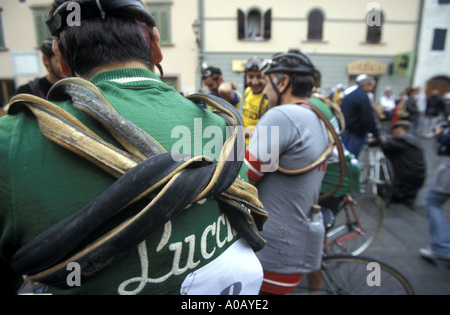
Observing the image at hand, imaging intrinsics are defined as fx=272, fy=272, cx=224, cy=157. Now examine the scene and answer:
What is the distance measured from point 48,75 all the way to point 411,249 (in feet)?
14.2

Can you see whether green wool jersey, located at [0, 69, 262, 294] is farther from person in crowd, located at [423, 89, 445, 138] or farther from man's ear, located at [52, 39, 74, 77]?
person in crowd, located at [423, 89, 445, 138]

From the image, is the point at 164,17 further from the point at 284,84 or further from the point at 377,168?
the point at 284,84

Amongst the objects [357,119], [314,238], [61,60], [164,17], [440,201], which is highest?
[164,17]

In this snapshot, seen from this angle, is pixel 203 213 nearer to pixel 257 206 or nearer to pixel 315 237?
pixel 257 206

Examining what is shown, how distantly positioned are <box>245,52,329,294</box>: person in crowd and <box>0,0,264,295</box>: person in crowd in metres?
0.65

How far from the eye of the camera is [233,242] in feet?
2.94

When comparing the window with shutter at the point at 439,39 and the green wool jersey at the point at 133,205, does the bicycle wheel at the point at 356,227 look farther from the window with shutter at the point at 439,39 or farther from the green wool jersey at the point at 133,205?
the window with shutter at the point at 439,39

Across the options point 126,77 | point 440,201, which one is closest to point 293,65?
point 126,77

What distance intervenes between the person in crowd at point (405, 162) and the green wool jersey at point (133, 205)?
4.30 meters

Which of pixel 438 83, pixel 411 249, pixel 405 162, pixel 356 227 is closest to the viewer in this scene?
pixel 356 227

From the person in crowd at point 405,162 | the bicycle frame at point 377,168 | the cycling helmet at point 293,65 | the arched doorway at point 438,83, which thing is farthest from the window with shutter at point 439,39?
the cycling helmet at point 293,65

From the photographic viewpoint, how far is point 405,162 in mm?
4258

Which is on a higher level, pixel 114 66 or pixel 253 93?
pixel 114 66

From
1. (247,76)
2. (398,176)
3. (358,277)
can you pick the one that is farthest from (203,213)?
(398,176)
